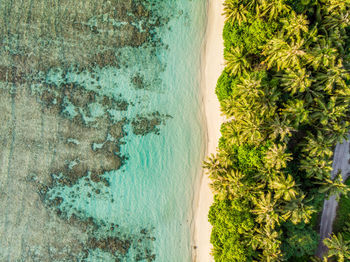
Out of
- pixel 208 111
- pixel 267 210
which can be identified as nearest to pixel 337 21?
pixel 208 111

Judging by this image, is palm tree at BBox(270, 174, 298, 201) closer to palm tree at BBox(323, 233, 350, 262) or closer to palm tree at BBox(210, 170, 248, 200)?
palm tree at BBox(210, 170, 248, 200)

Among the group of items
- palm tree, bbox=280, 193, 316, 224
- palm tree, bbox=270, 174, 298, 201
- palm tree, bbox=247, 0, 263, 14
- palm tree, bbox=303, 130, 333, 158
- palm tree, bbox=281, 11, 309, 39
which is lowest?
palm tree, bbox=280, 193, 316, 224

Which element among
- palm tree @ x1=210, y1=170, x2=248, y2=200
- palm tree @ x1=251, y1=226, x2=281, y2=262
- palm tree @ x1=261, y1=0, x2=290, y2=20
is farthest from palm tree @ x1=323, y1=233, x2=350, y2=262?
palm tree @ x1=261, y1=0, x2=290, y2=20

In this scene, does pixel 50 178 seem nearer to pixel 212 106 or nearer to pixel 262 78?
pixel 212 106

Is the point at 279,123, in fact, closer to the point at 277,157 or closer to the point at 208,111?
the point at 277,157

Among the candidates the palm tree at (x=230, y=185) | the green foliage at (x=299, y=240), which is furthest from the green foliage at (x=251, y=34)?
the green foliage at (x=299, y=240)

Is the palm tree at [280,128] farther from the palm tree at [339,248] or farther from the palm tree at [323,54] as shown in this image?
the palm tree at [339,248]
